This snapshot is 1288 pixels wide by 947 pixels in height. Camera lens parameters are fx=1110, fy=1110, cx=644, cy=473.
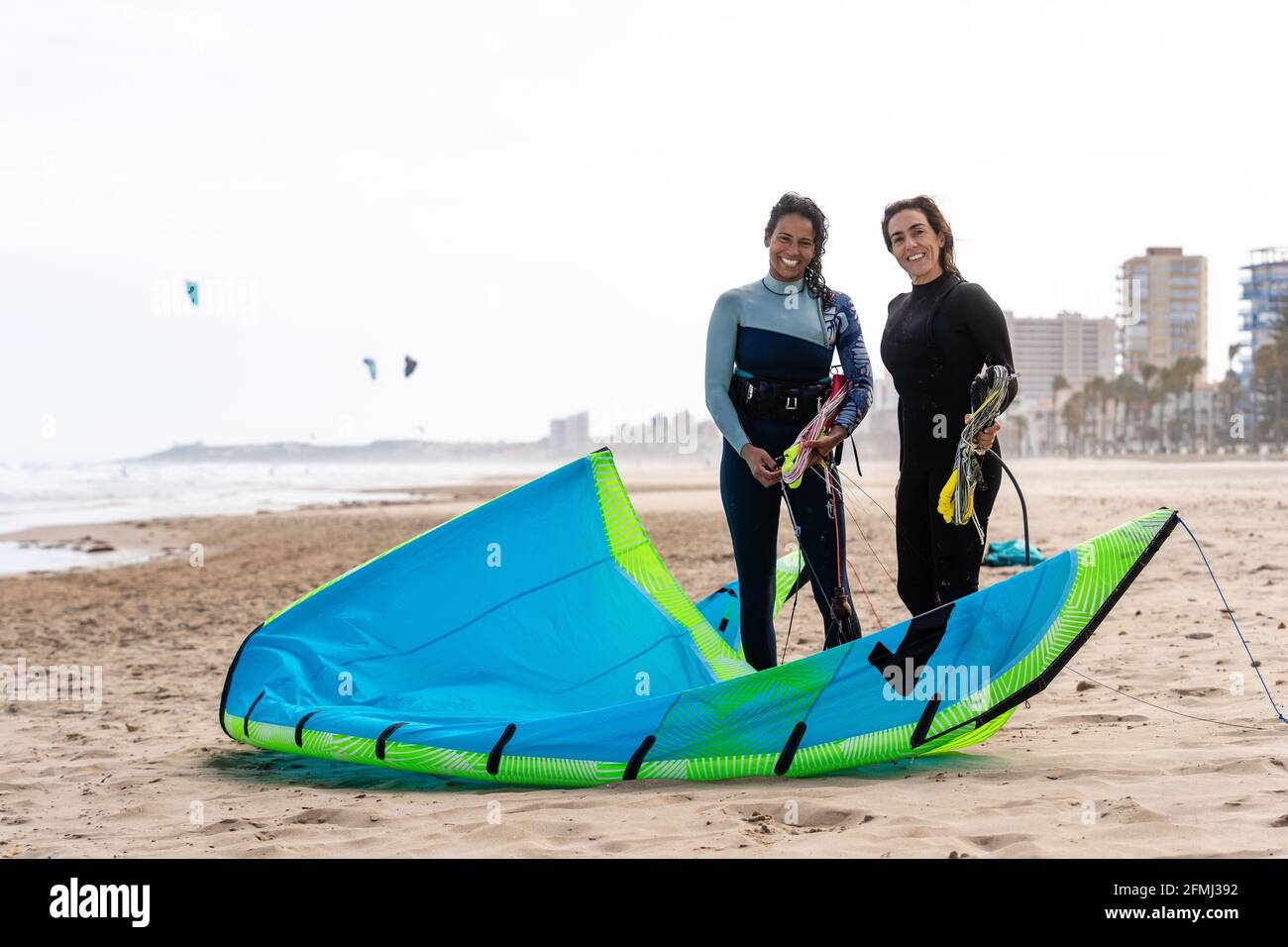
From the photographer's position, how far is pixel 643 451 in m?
109

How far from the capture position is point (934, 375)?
10.8ft

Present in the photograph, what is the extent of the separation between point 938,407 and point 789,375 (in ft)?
1.60

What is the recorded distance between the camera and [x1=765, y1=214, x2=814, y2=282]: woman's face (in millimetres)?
3512

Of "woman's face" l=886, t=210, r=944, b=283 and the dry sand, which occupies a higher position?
"woman's face" l=886, t=210, r=944, b=283

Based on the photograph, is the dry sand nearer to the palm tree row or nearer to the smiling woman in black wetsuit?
the smiling woman in black wetsuit

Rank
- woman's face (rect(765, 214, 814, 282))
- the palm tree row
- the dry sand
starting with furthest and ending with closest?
1. the palm tree row
2. woman's face (rect(765, 214, 814, 282))
3. the dry sand

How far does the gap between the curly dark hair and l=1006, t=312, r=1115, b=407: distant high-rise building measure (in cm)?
17630

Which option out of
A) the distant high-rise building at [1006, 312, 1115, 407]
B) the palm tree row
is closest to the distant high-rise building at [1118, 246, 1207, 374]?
the distant high-rise building at [1006, 312, 1115, 407]

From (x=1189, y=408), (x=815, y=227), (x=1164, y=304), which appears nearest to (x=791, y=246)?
(x=815, y=227)

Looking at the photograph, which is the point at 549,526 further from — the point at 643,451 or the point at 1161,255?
the point at 1161,255

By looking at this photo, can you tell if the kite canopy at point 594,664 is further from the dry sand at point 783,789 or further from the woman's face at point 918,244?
the woman's face at point 918,244

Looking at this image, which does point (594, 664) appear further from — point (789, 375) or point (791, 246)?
point (791, 246)
